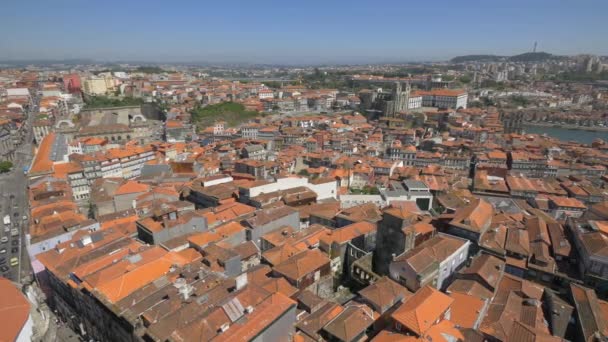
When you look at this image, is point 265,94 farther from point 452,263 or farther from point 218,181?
point 452,263

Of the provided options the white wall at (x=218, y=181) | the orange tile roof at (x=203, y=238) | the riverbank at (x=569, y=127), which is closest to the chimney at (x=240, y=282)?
the orange tile roof at (x=203, y=238)

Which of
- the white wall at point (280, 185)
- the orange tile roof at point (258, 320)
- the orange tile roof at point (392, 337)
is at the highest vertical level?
the orange tile roof at point (258, 320)

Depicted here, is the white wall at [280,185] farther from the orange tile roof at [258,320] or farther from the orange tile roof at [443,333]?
the orange tile roof at [443,333]

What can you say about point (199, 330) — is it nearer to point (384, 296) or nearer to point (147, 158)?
point (384, 296)

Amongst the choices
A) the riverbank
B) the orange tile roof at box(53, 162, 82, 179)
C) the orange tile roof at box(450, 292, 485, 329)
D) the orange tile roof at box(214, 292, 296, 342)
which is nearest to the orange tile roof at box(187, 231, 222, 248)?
the orange tile roof at box(214, 292, 296, 342)

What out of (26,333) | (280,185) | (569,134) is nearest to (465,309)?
(280,185)

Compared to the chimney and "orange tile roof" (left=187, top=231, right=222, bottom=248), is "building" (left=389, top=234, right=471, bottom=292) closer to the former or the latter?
the chimney

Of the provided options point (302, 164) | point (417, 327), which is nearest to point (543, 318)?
point (417, 327)
